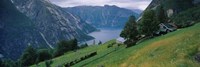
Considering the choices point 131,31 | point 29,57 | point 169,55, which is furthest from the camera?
point 29,57

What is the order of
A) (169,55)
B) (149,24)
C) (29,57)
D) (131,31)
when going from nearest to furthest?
(169,55)
(149,24)
(131,31)
(29,57)

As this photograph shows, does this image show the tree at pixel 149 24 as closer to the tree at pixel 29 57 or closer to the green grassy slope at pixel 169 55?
the green grassy slope at pixel 169 55

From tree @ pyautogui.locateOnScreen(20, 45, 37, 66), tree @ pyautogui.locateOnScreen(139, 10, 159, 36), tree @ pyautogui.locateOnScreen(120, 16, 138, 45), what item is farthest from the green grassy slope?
tree @ pyautogui.locateOnScreen(20, 45, 37, 66)

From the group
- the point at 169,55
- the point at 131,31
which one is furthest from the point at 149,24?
the point at 169,55

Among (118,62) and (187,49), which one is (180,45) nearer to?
(187,49)

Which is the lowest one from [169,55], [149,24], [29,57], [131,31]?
[29,57]

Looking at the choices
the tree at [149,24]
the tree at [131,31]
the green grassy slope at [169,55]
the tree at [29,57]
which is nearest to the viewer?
the green grassy slope at [169,55]

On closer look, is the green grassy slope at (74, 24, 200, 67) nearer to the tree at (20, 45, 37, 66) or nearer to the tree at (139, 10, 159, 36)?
the tree at (139, 10, 159, 36)

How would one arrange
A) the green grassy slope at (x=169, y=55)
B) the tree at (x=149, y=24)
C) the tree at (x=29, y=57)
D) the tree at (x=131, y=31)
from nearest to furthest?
the green grassy slope at (x=169, y=55) < the tree at (x=149, y=24) < the tree at (x=131, y=31) < the tree at (x=29, y=57)

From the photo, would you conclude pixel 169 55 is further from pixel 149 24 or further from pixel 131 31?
pixel 131 31

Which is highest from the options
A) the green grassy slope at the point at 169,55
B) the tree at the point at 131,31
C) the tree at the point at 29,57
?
the green grassy slope at the point at 169,55

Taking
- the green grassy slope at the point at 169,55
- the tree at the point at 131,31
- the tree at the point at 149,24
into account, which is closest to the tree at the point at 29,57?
the tree at the point at 131,31

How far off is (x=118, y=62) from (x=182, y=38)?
10.3 metres

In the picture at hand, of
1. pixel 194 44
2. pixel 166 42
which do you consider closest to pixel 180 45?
pixel 194 44
